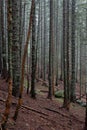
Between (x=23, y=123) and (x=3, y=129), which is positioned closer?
(x=3, y=129)

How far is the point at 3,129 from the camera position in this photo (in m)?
7.40

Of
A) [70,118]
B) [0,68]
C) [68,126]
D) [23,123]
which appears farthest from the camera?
[0,68]

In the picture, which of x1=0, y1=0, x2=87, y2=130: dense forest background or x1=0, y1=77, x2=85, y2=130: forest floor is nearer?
x1=0, y1=0, x2=87, y2=130: dense forest background

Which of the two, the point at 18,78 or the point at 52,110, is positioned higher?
the point at 18,78

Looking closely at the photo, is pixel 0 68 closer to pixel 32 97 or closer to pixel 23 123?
pixel 32 97

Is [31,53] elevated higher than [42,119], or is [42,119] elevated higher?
[31,53]

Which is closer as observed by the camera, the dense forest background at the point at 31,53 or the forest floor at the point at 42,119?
the dense forest background at the point at 31,53

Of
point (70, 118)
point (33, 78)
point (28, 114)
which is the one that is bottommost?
point (70, 118)

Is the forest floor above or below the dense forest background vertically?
below

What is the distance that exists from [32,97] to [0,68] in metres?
5.46

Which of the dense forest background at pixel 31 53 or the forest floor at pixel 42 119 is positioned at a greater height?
the dense forest background at pixel 31 53

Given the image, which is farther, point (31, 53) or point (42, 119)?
point (31, 53)

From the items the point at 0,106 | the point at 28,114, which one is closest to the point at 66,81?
the point at 28,114

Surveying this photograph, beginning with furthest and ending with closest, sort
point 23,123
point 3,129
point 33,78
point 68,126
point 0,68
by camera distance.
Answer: point 0,68 → point 33,78 → point 68,126 → point 23,123 → point 3,129
